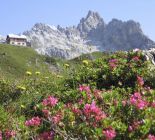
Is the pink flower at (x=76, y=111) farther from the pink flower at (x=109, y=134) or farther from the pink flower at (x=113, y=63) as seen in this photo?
the pink flower at (x=113, y=63)

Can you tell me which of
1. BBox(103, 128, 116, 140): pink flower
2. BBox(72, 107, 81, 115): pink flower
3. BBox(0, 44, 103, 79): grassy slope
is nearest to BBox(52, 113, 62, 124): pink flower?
BBox(72, 107, 81, 115): pink flower

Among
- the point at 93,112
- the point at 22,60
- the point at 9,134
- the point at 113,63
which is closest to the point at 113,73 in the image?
the point at 113,63

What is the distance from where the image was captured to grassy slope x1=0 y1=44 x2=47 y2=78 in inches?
5276

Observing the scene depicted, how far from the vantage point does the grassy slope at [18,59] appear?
134000 millimetres

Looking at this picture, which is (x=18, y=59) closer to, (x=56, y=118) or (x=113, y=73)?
(x=113, y=73)

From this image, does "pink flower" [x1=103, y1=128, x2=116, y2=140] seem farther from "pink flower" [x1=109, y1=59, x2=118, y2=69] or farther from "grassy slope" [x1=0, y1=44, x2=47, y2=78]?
"grassy slope" [x1=0, y1=44, x2=47, y2=78]

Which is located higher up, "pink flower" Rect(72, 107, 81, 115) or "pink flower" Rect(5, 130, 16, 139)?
"pink flower" Rect(72, 107, 81, 115)

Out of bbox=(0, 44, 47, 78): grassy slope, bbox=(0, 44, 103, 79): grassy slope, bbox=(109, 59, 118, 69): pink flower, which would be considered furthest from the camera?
bbox=(0, 44, 103, 79): grassy slope

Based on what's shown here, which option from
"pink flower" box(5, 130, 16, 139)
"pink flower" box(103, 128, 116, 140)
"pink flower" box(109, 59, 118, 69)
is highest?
"pink flower" box(109, 59, 118, 69)

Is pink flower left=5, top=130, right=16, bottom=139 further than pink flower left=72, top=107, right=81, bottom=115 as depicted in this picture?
Yes

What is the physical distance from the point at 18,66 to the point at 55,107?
13265 cm

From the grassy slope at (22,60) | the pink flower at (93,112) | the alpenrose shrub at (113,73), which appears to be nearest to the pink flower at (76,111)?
the pink flower at (93,112)

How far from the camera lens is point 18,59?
148m

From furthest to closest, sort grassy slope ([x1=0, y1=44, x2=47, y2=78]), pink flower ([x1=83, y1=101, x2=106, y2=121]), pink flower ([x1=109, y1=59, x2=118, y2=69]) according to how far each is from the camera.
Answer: grassy slope ([x1=0, y1=44, x2=47, y2=78]) < pink flower ([x1=109, y1=59, x2=118, y2=69]) < pink flower ([x1=83, y1=101, x2=106, y2=121])
